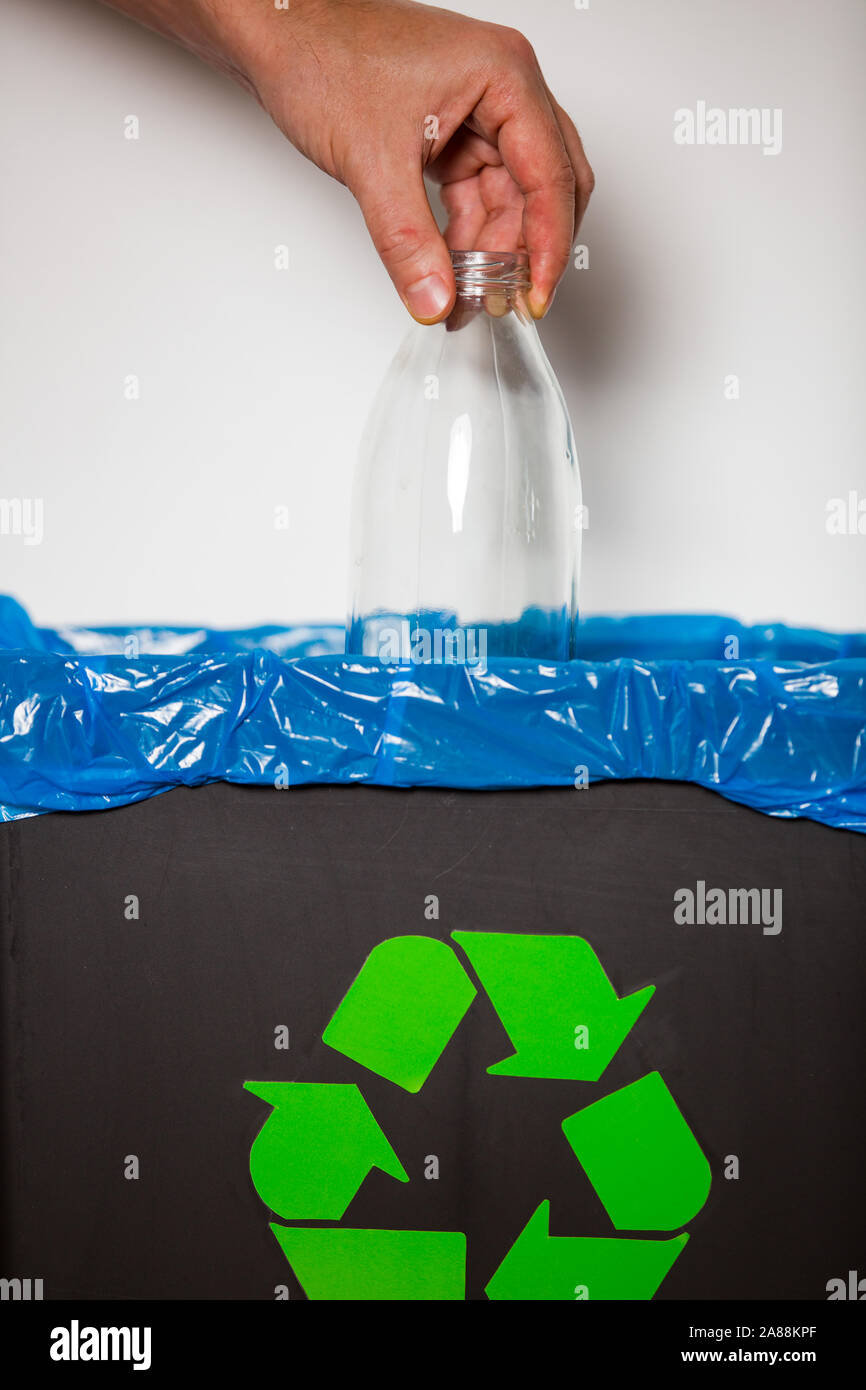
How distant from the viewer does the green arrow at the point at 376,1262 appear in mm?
712

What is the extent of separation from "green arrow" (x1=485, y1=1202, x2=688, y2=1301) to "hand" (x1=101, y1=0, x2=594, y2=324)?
58 centimetres

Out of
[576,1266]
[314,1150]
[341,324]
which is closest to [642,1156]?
[576,1266]


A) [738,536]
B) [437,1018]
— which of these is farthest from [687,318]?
[437,1018]

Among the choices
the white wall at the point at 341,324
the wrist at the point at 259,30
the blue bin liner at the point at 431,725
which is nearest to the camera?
the blue bin liner at the point at 431,725

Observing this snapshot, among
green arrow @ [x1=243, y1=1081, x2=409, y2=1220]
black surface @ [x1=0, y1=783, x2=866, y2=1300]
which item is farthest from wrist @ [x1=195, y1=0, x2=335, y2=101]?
green arrow @ [x1=243, y1=1081, x2=409, y2=1220]

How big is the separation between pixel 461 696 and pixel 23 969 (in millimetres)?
319

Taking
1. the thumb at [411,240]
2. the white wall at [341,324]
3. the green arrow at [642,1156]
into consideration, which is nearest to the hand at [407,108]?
the thumb at [411,240]

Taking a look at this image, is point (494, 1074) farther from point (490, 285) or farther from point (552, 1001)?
point (490, 285)

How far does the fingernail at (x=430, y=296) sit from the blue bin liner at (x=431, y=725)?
0.76 feet

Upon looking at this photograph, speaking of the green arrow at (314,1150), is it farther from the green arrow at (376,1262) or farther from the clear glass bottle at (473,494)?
the clear glass bottle at (473,494)

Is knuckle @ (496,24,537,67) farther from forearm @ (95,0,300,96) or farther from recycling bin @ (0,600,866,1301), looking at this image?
recycling bin @ (0,600,866,1301)

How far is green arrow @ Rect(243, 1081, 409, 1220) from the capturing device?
2.31 ft

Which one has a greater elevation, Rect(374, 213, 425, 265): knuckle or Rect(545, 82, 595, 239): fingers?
Rect(545, 82, 595, 239): fingers

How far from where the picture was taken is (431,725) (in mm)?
674
